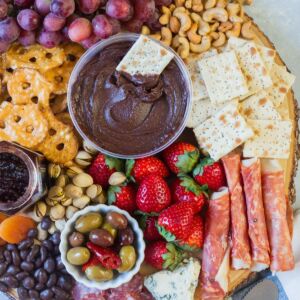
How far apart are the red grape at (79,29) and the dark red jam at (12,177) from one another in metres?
0.43

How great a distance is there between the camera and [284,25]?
77.9 inches

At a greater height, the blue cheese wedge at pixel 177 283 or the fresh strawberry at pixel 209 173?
the fresh strawberry at pixel 209 173

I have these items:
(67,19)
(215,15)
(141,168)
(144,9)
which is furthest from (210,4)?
(141,168)

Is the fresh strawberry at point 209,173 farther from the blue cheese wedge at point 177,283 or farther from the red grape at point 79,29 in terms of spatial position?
the red grape at point 79,29

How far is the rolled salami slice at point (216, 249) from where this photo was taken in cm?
168

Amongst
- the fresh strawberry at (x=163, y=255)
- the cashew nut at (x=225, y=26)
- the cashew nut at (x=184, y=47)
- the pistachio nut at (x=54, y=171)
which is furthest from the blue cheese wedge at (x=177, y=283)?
the cashew nut at (x=225, y=26)

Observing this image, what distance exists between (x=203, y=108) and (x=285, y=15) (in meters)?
0.56

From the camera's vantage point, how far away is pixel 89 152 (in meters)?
1.76

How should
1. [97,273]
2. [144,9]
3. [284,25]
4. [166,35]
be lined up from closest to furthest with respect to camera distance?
[97,273], [144,9], [166,35], [284,25]

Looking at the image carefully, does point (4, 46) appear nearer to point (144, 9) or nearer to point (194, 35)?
point (144, 9)

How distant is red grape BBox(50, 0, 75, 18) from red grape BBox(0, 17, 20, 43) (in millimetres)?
137

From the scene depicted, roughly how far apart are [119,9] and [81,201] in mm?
637

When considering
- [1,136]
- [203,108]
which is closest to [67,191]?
[1,136]

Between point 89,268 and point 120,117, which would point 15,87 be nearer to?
point 120,117
